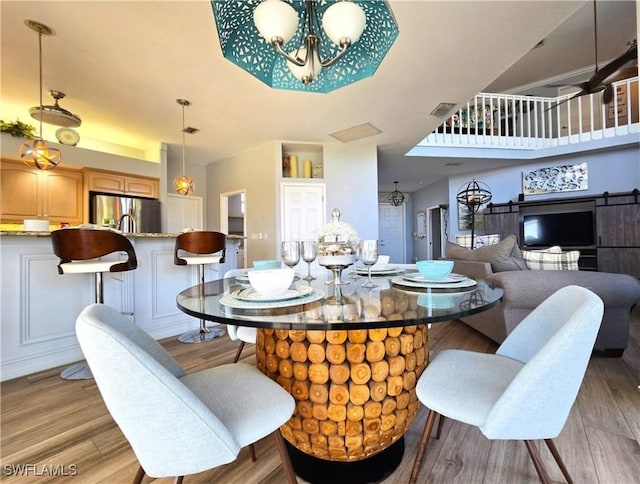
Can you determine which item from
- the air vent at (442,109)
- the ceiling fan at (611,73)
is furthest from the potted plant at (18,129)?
the ceiling fan at (611,73)

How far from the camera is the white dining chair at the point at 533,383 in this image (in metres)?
0.71

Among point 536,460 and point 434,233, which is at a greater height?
point 434,233

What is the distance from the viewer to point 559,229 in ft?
18.0

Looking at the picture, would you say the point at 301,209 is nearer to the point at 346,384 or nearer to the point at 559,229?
the point at 346,384

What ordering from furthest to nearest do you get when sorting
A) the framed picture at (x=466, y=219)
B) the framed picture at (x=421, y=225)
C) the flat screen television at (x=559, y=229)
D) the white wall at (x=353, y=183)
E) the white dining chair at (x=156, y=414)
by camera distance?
the framed picture at (x=421, y=225)
the framed picture at (x=466, y=219)
the flat screen television at (x=559, y=229)
the white wall at (x=353, y=183)
the white dining chair at (x=156, y=414)

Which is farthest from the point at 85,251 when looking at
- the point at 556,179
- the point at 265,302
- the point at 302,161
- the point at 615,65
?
the point at 556,179

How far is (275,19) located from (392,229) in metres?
8.56

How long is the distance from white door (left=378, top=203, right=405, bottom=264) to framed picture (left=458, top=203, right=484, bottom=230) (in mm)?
2663

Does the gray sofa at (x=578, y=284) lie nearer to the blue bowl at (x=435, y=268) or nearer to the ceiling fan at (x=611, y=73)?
the blue bowl at (x=435, y=268)

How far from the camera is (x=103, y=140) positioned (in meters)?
4.59

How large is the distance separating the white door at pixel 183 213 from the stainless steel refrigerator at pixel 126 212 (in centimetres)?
42

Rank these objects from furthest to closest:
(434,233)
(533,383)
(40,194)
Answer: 1. (434,233)
2. (40,194)
3. (533,383)

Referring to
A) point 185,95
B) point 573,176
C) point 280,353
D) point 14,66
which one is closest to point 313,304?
point 280,353

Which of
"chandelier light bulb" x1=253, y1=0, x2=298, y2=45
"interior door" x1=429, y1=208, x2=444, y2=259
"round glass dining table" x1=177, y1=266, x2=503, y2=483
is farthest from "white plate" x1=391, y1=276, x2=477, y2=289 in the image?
"interior door" x1=429, y1=208, x2=444, y2=259
